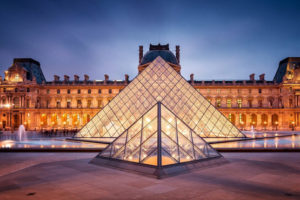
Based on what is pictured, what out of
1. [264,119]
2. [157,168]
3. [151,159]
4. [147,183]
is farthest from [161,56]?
[147,183]

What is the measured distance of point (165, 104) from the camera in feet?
58.9

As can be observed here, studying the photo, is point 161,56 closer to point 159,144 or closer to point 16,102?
point 16,102

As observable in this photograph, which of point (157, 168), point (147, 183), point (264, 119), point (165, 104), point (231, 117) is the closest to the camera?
point (147, 183)

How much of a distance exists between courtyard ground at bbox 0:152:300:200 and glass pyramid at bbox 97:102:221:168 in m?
0.70

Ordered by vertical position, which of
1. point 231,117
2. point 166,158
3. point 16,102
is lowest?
point 231,117

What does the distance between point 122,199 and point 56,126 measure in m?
42.0

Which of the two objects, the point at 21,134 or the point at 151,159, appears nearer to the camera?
the point at 151,159

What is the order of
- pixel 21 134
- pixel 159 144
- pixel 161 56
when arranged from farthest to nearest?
pixel 161 56
pixel 21 134
pixel 159 144

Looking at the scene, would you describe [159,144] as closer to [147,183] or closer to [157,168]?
[157,168]

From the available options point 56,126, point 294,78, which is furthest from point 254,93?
point 56,126

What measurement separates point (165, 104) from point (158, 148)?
10617 millimetres

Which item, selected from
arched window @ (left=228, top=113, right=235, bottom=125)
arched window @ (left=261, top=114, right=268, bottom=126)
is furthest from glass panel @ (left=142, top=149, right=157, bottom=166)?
A: arched window @ (left=261, top=114, right=268, bottom=126)

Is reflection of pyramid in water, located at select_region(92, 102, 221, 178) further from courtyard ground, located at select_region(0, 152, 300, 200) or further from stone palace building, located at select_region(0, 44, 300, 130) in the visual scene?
stone palace building, located at select_region(0, 44, 300, 130)

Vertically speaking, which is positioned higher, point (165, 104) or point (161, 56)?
point (161, 56)
